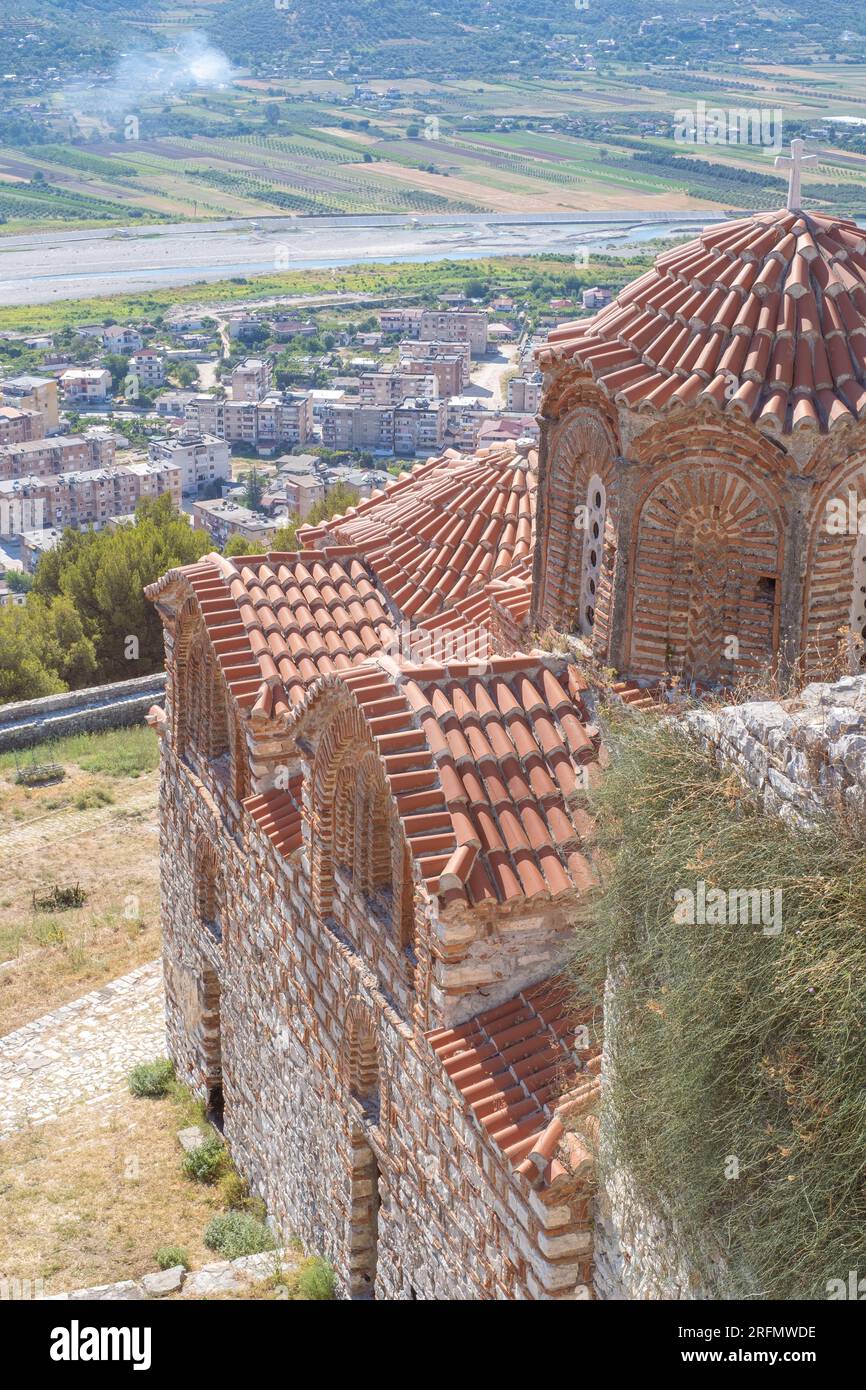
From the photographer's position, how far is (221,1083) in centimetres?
1670

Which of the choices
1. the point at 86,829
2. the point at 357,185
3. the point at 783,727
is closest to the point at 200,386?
the point at 357,185

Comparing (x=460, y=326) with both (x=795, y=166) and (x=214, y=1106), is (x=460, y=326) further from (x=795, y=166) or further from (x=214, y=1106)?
(x=795, y=166)

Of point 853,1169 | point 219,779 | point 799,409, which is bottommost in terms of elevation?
point 219,779

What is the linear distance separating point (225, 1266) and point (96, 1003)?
648 cm

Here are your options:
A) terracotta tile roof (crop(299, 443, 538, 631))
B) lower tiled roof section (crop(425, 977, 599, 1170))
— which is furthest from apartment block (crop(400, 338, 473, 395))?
lower tiled roof section (crop(425, 977, 599, 1170))

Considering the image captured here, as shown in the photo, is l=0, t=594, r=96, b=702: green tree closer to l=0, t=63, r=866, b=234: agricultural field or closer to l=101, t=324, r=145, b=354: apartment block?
l=0, t=63, r=866, b=234: agricultural field

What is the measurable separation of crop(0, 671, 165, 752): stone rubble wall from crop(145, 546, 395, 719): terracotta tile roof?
1499cm

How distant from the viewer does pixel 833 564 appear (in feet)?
37.1

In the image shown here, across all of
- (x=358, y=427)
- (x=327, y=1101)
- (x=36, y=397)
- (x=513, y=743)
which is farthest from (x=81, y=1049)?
(x=36, y=397)

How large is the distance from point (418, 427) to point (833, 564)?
328ft

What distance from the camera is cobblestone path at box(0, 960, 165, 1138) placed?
1748cm

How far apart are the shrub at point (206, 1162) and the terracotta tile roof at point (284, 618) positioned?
5.44 m

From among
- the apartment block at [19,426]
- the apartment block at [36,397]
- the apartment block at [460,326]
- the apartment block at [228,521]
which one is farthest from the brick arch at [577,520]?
the apartment block at [460,326]

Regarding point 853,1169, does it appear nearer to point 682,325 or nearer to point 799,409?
point 799,409
